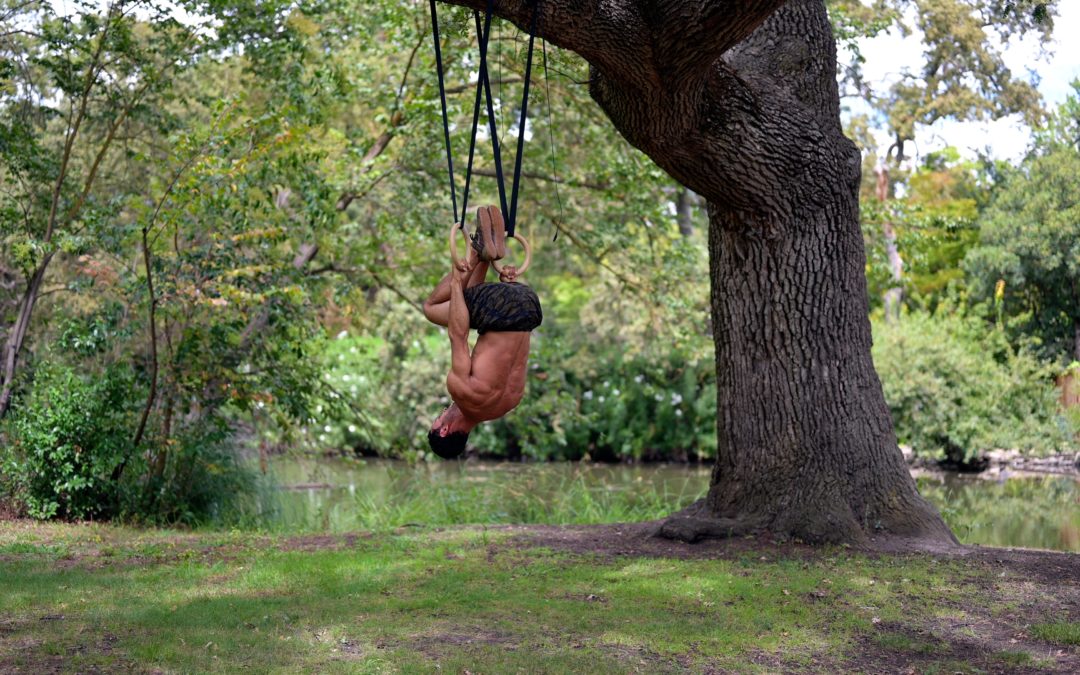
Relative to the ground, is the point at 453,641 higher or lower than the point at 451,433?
lower

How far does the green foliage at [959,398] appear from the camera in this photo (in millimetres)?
18422

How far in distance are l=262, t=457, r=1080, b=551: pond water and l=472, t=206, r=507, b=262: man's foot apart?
5.01 m

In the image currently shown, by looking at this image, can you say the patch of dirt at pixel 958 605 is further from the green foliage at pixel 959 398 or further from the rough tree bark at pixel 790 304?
the green foliage at pixel 959 398

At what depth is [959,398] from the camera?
18.7 meters

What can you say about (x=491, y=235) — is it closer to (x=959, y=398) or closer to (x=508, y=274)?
(x=508, y=274)

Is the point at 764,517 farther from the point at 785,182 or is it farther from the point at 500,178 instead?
the point at 500,178

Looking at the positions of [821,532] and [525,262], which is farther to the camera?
[821,532]

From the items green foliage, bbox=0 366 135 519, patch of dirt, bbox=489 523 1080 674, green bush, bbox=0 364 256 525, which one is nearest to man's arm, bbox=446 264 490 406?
patch of dirt, bbox=489 523 1080 674

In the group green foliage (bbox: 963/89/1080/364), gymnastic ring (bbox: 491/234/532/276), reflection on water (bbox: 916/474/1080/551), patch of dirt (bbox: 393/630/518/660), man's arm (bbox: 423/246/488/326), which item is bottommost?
reflection on water (bbox: 916/474/1080/551)

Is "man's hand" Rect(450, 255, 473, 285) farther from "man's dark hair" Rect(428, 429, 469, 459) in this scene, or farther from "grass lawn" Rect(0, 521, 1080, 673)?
"grass lawn" Rect(0, 521, 1080, 673)

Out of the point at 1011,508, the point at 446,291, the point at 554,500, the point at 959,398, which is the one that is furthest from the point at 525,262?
the point at 959,398

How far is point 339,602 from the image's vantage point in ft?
19.1

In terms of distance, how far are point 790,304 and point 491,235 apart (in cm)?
290

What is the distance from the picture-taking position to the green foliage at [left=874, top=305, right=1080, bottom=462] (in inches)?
725
